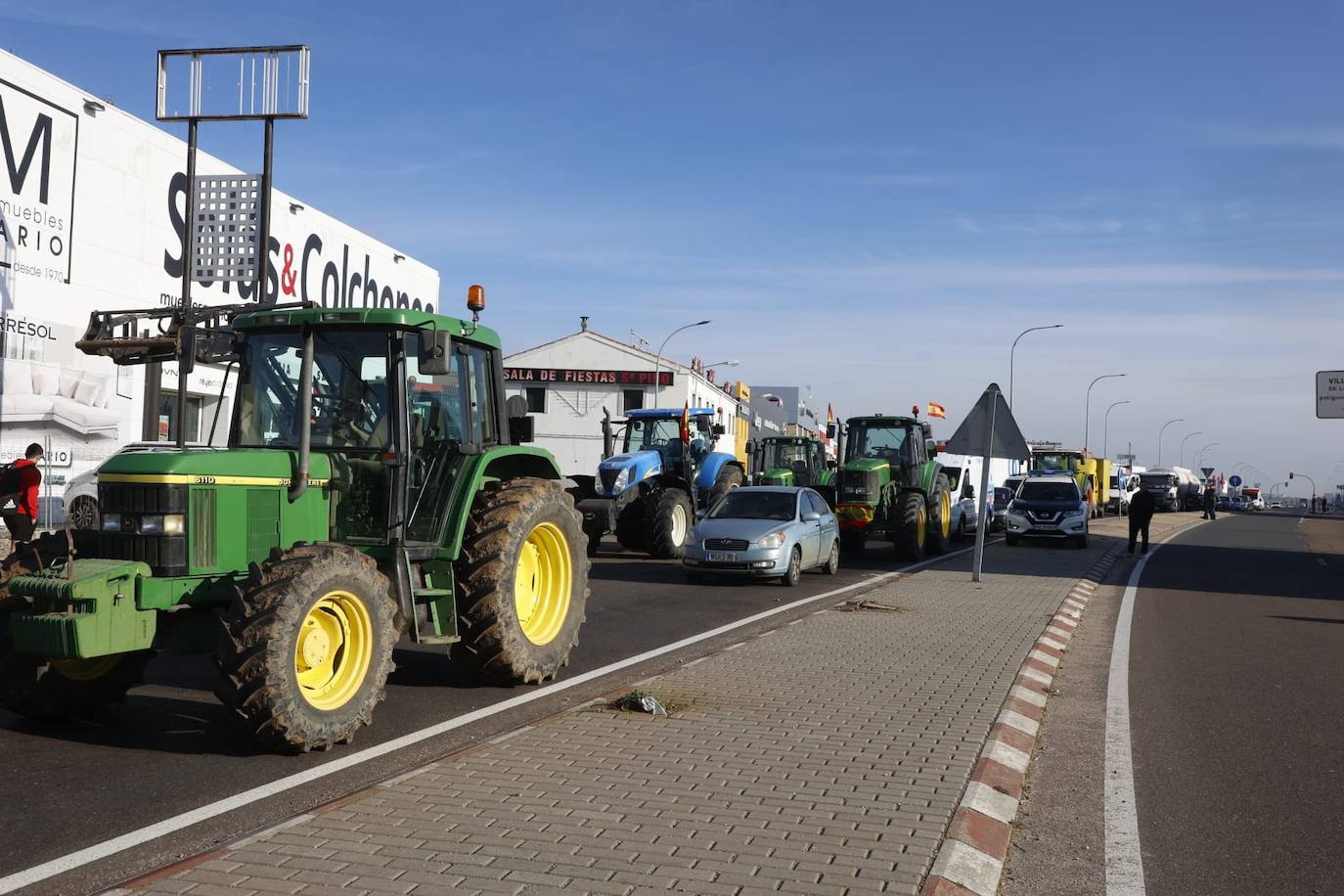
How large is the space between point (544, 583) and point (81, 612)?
3841 mm

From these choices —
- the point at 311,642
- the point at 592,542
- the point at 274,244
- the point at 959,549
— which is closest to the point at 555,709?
the point at 311,642

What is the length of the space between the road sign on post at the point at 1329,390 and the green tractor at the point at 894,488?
29262 mm

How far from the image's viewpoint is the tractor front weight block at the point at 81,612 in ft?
19.7

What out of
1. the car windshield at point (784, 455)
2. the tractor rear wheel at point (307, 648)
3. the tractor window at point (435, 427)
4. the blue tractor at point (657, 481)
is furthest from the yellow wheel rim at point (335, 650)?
the car windshield at point (784, 455)

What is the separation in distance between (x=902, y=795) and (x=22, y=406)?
731 inches

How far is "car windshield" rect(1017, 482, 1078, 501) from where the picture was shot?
29375 mm

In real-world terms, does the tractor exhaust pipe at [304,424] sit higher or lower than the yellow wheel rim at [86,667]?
higher

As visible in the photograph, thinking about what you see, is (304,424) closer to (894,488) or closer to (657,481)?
(657,481)

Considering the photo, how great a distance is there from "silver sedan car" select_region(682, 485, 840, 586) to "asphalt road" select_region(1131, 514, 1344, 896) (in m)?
4.71

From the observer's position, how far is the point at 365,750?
21.8 ft

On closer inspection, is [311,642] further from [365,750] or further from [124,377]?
[124,377]

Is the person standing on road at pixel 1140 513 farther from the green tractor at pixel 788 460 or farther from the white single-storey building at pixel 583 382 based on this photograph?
the white single-storey building at pixel 583 382

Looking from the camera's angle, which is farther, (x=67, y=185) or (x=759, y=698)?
(x=67, y=185)

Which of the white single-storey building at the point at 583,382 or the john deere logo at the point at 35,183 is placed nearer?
the john deere logo at the point at 35,183
